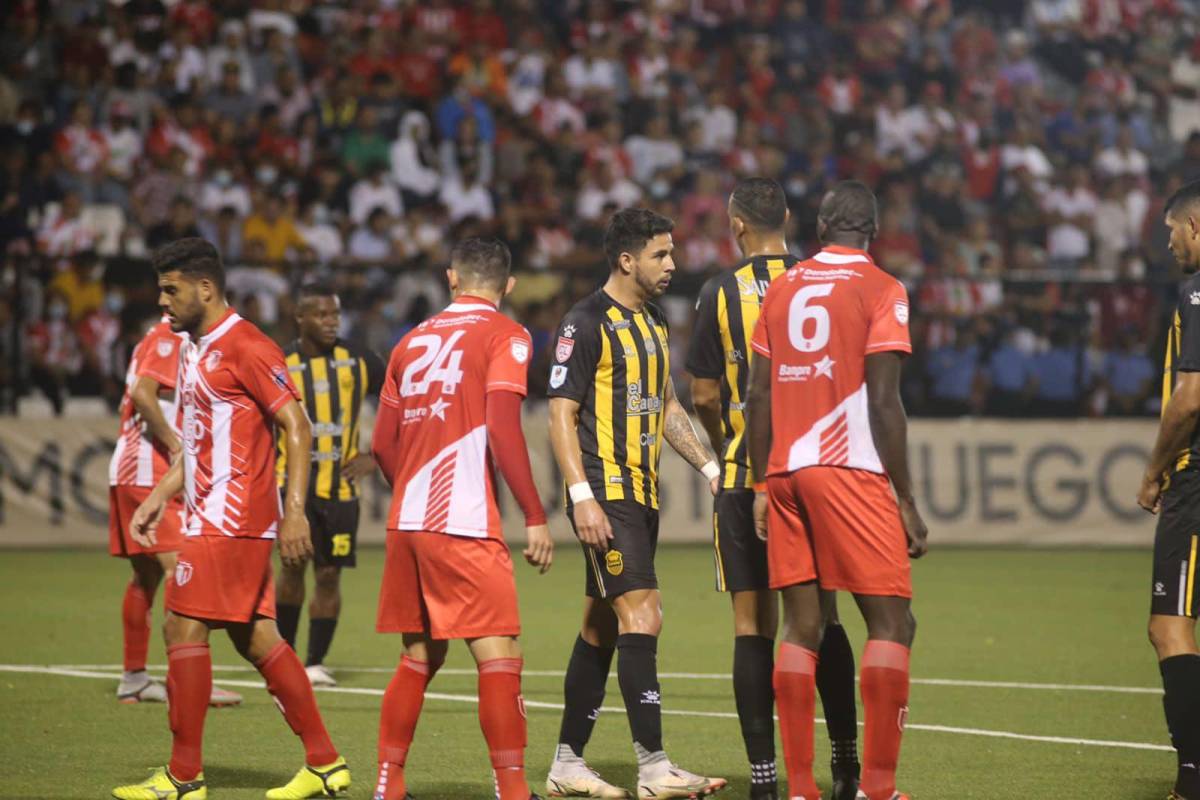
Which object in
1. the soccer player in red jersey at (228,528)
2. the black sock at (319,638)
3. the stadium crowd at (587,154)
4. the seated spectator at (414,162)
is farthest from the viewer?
the seated spectator at (414,162)

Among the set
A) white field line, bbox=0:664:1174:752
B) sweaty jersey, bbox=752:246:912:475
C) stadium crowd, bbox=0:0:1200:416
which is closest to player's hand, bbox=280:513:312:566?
sweaty jersey, bbox=752:246:912:475

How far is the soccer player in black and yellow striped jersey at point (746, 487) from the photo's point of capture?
686 centimetres

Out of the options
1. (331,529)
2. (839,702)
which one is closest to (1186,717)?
(839,702)

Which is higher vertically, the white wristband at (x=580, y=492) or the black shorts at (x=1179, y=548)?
the white wristband at (x=580, y=492)

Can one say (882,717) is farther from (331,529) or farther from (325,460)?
(325,460)

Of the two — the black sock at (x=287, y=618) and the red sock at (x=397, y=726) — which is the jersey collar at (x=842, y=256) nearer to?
the red sock at (x=397, y=726)

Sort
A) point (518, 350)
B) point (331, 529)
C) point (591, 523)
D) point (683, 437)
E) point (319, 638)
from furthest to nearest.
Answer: point (331, 529) < point (319, 638) < point (683, 437) < point (591, 523) < point (518, 350)

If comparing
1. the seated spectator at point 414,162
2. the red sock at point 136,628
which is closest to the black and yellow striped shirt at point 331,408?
the red sock at point 136,628

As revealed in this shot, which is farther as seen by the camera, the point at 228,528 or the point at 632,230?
the point at 632,230

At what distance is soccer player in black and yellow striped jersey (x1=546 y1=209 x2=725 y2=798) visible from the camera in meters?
6.96

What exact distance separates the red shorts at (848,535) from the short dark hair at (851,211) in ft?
3.08

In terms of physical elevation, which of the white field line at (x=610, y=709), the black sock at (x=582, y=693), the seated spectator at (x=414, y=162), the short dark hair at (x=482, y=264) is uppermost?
the seated spectator at (x=414, y=162)

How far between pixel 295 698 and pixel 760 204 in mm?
2709

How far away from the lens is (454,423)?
257 inches
